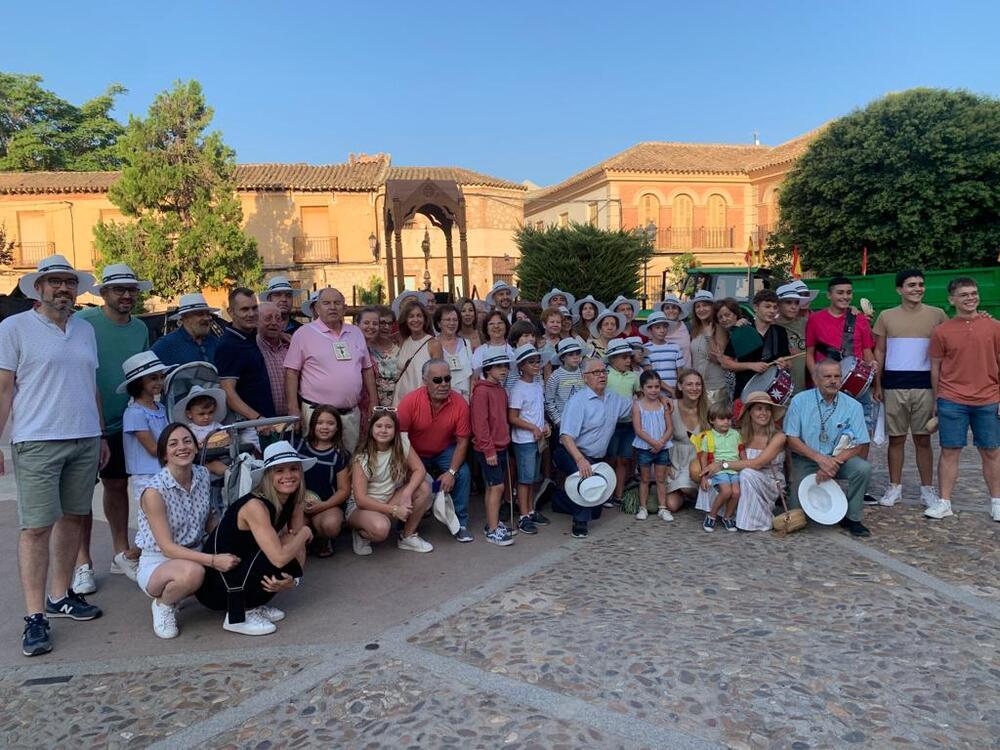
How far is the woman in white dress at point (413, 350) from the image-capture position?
5746 mm

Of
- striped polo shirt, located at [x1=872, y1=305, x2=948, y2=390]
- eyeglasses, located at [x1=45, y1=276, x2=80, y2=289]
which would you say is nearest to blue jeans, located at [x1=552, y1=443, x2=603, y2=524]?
striped polo shirt, located at [x1=872, y1=305, x2=948, y2=390]

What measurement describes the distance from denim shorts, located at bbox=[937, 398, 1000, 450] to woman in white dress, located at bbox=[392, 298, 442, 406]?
3775 mm

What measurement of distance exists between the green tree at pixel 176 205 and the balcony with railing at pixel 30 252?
6153mm

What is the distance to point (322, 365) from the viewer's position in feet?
16.8

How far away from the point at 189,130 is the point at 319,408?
23499mm

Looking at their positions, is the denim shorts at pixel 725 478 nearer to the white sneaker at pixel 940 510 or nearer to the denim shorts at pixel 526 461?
the denim shorts at pixel 526 461

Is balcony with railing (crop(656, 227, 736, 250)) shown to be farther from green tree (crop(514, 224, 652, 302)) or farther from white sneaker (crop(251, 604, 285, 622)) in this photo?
white sneaker (crop(251, 604, 285, 622))

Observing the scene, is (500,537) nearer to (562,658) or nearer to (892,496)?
(562,658)

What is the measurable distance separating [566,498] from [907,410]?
271cm

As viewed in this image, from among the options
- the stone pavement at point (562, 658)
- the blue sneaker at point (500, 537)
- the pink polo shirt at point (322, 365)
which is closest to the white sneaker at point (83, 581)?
the stone pavement at point (562, 658)

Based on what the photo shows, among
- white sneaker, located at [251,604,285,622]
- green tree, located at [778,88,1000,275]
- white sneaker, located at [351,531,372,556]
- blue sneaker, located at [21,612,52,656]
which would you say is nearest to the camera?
blue sneaker, located at [21,612,52,656]

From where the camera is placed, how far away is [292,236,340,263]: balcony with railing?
3019 cm

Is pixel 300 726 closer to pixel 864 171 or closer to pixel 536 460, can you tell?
pixel 536 460

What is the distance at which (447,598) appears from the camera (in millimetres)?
4176
